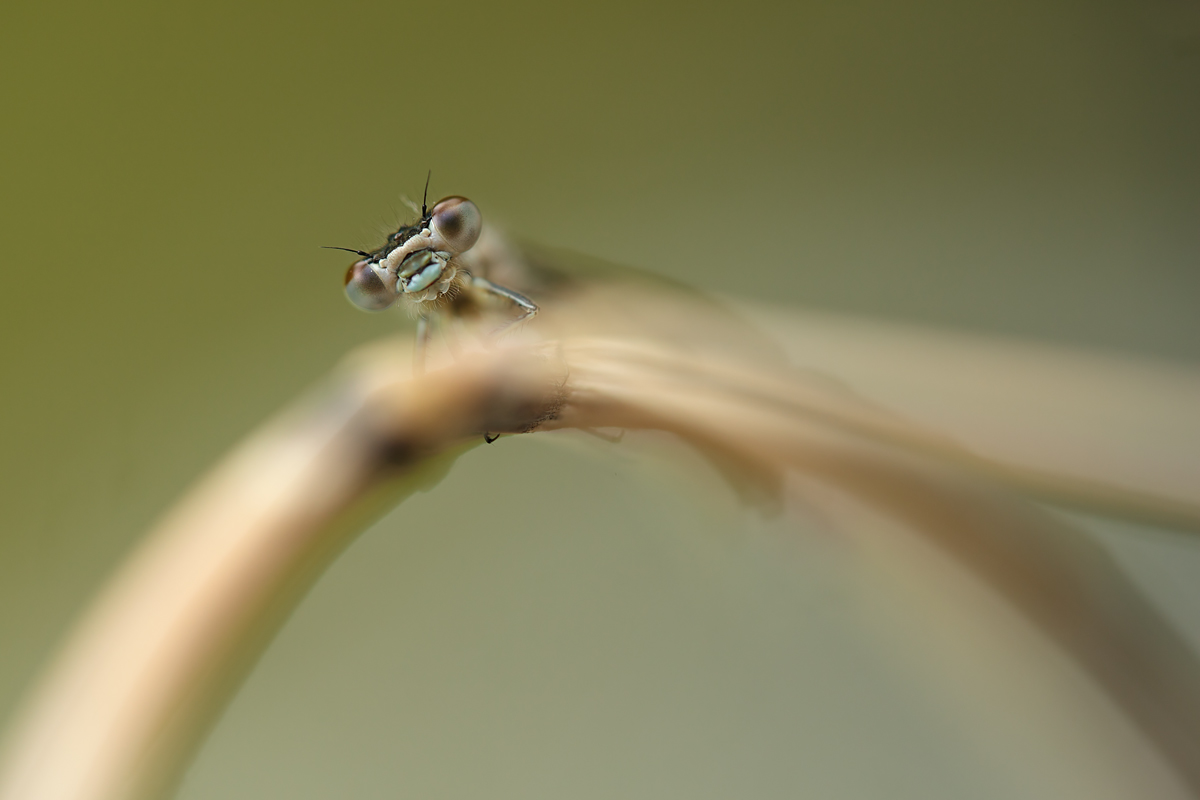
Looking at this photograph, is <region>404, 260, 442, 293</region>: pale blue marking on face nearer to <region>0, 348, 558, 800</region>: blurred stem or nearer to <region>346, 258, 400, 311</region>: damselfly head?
<region>346, 258, 400, 311</region>: damselfly head

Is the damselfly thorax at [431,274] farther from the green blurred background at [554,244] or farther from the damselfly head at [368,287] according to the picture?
the green blurred background at [554,244]

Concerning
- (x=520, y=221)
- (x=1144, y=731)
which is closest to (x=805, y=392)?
(x=1144, y=731)

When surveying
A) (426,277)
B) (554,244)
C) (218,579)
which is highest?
(554,244)

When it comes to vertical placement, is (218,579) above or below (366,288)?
below

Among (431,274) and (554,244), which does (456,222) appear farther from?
(554,244)

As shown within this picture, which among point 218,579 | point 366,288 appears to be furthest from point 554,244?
point 218,579

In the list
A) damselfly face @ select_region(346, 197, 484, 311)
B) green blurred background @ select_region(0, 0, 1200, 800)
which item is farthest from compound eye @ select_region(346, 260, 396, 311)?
green blurred background @ select_region(0, 0, 1200, 800)

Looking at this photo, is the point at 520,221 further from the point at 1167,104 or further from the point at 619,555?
the point at 1167,104
